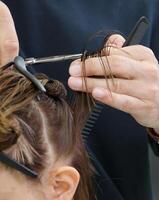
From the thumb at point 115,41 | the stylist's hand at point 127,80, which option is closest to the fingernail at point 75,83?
the stylist's hand at point 127,80

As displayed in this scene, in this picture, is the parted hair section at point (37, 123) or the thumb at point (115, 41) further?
the thumb at point (115, 41)

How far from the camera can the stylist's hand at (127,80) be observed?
952 mm

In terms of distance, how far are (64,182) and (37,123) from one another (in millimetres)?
135

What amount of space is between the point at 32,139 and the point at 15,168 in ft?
0.22

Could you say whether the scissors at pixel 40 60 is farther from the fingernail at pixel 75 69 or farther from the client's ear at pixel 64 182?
the client's ear at pixel 64 182

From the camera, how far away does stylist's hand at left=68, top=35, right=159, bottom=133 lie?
95cm

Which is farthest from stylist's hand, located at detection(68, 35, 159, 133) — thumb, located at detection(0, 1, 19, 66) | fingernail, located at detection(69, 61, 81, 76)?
thumb, located at detection(0, 1, 19, 66)

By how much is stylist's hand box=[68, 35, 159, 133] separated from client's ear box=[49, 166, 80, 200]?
6.4 inches

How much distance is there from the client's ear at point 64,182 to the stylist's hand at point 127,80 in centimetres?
16

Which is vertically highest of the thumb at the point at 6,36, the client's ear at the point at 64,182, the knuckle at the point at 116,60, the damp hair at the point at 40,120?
the thumb at the point at 6,36

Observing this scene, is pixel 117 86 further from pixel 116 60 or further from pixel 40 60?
pixel 40 60

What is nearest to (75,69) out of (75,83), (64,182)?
(75,83)

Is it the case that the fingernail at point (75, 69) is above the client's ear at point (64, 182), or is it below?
above

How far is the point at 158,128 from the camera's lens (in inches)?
42.8
